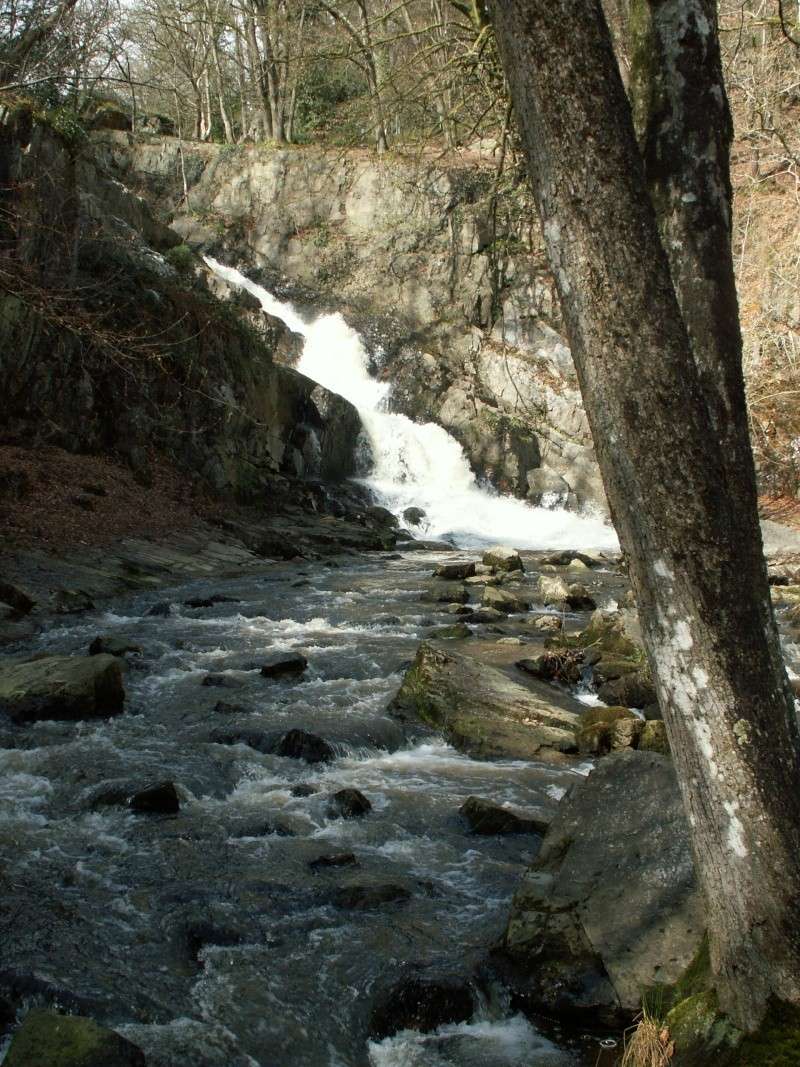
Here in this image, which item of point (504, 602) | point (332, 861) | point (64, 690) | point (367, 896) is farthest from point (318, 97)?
point (367, 896)

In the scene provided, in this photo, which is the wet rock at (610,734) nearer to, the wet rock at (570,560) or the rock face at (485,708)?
the rock face at (485,708)

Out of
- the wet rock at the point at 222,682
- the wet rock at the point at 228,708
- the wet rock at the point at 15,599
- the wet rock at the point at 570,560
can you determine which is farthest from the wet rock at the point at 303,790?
the wet rock at the point at 570,560

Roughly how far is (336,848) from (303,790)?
0.88 m

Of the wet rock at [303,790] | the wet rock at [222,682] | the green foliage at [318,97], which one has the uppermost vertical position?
the green foliage at [318,97]

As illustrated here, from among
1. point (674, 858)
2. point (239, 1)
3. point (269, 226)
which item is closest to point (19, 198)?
point (674, 858)

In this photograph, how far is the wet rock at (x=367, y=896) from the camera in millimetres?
5227

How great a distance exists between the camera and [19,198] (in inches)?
675

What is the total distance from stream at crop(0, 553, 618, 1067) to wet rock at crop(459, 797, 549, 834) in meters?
0.07

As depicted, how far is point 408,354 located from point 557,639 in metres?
21.2

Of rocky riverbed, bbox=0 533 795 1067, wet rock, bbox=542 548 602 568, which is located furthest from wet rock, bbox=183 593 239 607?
wet rock, bbox=542 548 602 568

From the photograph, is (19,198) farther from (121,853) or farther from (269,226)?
(269,226)

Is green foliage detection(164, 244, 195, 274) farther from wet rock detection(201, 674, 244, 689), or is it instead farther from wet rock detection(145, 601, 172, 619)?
wet rock detection(201, 674, 244, 689)

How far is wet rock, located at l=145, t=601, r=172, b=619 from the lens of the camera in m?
12.6

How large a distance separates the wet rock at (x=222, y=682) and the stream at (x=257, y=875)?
0.04 meters
